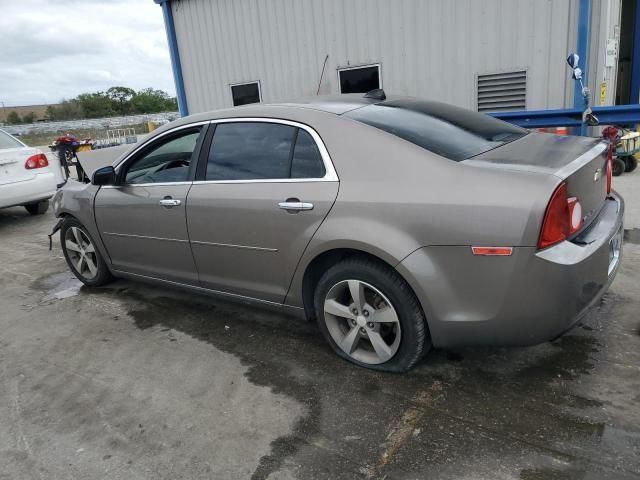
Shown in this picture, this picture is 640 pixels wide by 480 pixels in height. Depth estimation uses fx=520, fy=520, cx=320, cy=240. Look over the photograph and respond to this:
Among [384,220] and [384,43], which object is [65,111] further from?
[384,220]

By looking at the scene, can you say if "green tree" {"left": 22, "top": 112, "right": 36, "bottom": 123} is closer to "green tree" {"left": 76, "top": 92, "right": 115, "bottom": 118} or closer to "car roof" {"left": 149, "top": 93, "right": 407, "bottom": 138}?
"green tree" {"left": 76, "top": 92, "right": 115, "bottom": 118}

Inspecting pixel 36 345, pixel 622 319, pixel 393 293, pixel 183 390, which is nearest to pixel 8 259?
pixel 36 345

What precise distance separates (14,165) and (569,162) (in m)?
7.78

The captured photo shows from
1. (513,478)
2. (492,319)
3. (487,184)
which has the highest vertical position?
(487,184)

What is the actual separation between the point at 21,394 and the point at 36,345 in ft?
2.39

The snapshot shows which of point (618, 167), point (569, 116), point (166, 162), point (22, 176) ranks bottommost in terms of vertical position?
point (618, 167)

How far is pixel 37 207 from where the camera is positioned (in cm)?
870

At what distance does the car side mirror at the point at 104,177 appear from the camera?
13.5ft

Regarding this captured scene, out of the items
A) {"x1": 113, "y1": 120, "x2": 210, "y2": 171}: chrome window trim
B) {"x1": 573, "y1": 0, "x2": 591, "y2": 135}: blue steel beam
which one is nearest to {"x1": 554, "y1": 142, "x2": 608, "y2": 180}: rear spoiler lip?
{"x1": 113, "y1": 120, "x2": 210, "y2": 171}: chrome window trim

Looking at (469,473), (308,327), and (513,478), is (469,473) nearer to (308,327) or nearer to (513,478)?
(513,478)

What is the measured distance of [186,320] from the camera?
13.3 feet

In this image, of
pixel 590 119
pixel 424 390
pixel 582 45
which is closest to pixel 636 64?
pixel 582 45

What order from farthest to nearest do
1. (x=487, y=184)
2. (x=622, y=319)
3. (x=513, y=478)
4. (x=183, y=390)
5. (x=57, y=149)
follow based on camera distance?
(x=57, y=149) → (x=622, y=319) → (x=183, y=390) → (x=487, y=184) → (x=513, y=478)

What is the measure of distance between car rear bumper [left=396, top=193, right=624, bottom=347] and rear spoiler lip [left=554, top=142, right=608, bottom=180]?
0.32 metres
